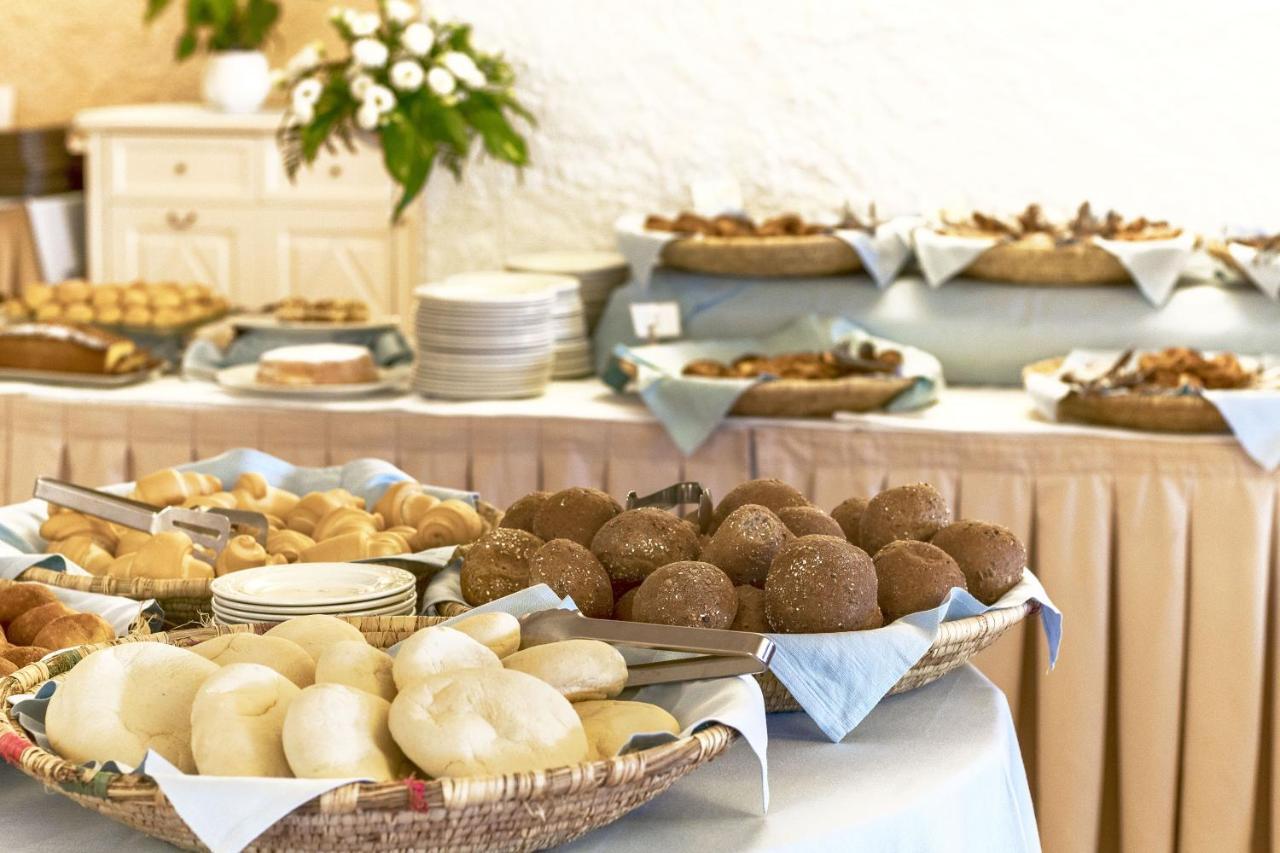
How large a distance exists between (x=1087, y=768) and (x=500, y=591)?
1362 mm

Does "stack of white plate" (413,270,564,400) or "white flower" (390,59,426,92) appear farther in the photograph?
"white flower" (390,59,426,92)

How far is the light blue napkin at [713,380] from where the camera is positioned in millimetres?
2580

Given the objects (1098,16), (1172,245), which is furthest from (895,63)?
(1172,245)

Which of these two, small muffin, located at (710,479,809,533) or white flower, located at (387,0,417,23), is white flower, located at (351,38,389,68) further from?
small muffin, located at (710,479,809,533)

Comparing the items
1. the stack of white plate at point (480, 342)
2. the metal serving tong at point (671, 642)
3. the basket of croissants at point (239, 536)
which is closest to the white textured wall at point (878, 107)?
the stack of white plate at point (480, 342)

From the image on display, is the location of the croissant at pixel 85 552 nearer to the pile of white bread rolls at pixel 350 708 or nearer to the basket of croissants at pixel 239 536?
the basket of croissants at pixel 239 536

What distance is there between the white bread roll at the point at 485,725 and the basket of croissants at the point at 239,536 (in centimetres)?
→ 53

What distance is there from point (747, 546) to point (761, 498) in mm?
154

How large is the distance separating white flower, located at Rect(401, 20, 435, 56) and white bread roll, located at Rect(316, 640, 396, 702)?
87.9 inches

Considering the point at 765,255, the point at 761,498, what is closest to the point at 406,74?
the point at 765,255

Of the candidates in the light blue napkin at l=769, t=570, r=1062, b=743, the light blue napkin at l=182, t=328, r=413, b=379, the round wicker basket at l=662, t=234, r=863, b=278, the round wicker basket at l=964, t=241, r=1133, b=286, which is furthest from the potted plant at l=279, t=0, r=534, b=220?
the light blue napkin at l=769, t=570, r=1062, b=743

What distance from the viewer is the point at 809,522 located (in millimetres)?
1324

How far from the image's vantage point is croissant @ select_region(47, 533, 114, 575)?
4.98ft

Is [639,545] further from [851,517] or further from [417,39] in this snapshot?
[417,39]
